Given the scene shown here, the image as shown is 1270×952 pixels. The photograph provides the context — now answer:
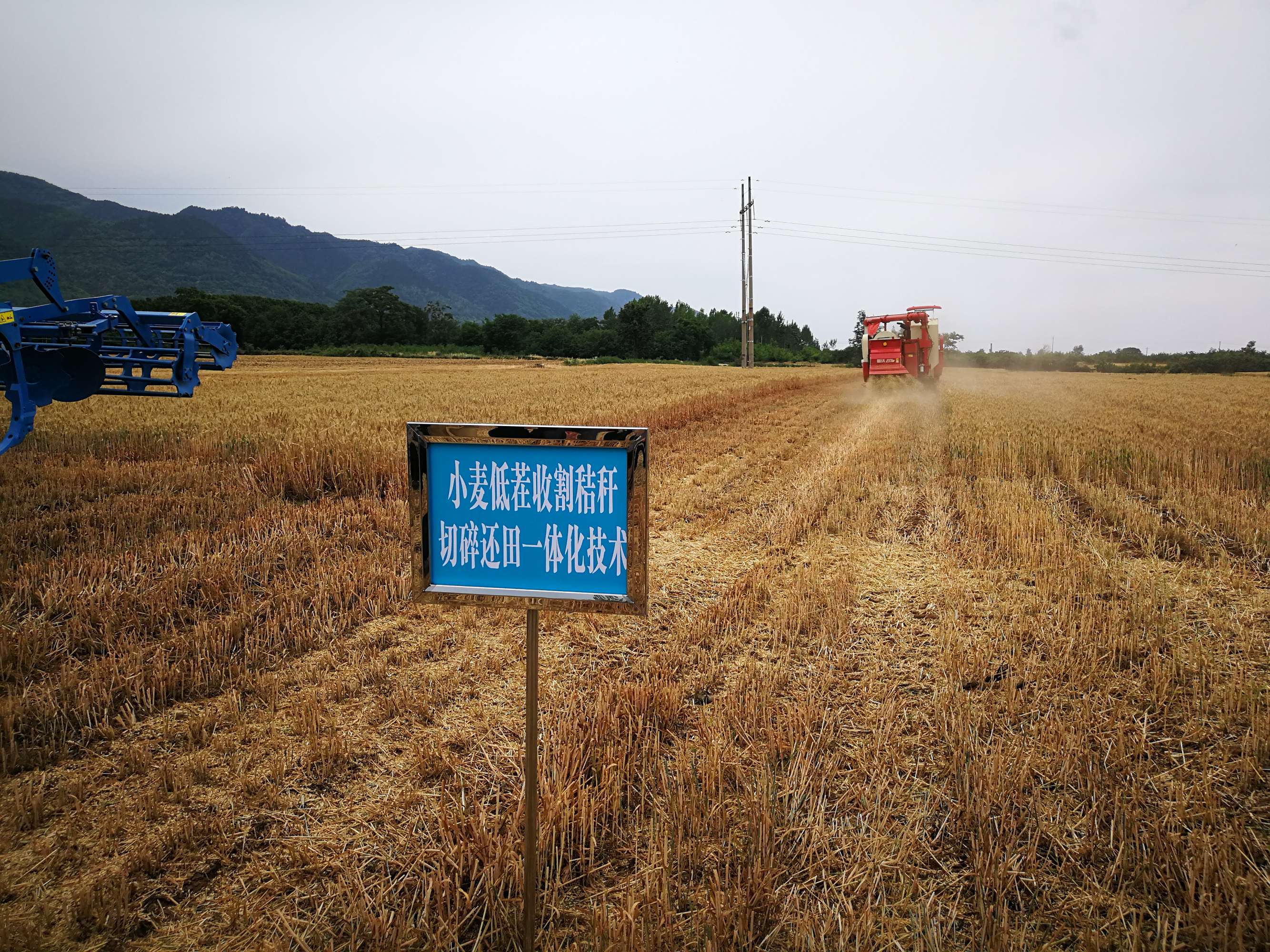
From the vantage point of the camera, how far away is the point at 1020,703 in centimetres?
343

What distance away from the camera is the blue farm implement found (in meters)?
7.77

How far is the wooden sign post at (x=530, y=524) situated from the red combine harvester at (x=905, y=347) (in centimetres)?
2573

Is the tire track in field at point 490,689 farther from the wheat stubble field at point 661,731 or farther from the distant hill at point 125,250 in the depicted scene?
the distant hill at point 125,250

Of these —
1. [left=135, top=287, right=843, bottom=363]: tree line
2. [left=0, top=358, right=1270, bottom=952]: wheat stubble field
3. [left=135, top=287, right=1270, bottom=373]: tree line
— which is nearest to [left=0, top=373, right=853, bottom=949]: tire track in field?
[left=0, top=358, right=1270, bottom=952]: wheat stubble field

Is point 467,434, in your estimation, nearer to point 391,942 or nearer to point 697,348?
point 391,942

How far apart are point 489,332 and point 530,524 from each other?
299ft

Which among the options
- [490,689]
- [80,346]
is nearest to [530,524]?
[490,689]

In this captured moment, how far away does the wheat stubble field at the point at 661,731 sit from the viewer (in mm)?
2234

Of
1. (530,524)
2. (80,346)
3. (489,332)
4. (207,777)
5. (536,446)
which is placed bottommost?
(207,777)

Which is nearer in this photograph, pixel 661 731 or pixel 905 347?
pixel 661 731

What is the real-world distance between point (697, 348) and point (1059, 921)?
101 meters

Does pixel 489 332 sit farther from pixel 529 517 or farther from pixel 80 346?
pixel 529 517

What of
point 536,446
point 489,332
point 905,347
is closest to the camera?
point 536,446

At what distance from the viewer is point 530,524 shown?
2139mm
